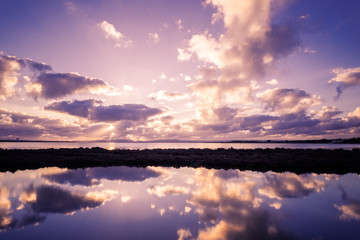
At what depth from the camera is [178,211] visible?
12617 millimetres

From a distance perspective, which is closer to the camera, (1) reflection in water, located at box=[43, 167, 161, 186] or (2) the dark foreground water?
(2) the dark foreground water

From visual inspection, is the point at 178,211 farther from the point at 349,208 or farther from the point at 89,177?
the point at 89,177

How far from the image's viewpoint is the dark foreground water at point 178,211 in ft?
31.0

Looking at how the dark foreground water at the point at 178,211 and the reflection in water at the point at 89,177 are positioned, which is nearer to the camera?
the dark foreground water at the point at 178,211

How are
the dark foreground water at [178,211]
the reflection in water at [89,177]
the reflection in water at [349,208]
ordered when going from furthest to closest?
the reflection in water at [89,177], the reflection in water at [349,208], the dark foreground water at [178,211]

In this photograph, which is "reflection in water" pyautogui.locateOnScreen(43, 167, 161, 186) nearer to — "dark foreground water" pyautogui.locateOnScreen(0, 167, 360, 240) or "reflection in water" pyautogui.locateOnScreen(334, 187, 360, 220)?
"dark foreground water" pyautogui.locateOnScreen(0, 167, 360, 240)

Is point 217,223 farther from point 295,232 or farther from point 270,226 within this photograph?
point 295,232

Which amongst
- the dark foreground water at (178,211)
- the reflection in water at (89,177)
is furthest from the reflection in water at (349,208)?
the reflection in water at (89,177)

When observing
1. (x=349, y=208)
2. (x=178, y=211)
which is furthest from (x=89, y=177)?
(x=349, y=208)

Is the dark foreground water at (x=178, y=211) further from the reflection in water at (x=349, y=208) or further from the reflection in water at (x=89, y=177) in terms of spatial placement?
the reflection in water at (x=89, y=177)

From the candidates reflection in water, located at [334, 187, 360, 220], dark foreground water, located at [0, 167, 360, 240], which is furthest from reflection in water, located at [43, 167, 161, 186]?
reflection in water, located at [334, 187, 360, 220]

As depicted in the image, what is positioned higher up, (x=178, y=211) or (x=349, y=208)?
(x=178, y=211)

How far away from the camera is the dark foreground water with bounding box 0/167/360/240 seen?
9.46 metres

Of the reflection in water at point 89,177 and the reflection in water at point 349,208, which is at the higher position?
the reflection in water at point 89,177
